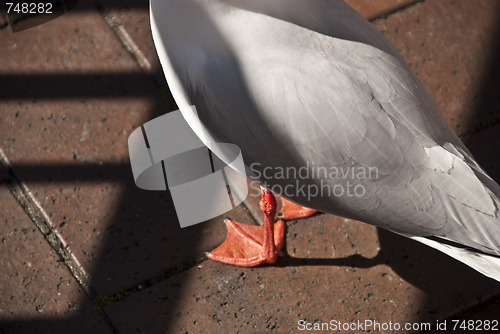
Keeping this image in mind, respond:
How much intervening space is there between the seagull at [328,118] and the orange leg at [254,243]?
423 mm

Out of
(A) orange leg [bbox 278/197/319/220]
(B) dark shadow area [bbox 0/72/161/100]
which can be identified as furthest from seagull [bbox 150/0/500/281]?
(B) dark shadow area [bbox 0/72/161/100]

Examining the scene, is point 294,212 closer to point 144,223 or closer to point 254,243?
point 254,243

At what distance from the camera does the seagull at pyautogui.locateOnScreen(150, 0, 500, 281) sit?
8.00ft

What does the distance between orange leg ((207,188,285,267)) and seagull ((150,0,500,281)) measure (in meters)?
0.42

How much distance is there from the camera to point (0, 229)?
10.5 feet

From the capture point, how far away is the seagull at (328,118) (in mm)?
2439

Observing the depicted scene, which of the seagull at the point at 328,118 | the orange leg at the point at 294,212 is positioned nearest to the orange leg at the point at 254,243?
the orange leg at the point at 294,212

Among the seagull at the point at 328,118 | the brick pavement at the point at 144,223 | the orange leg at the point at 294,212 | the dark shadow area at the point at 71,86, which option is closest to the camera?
the seagull at the point at 328,118

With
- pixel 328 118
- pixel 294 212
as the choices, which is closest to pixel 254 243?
pixel 294 212

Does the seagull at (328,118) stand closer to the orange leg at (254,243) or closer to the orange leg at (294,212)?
the orange leg at (254,243)

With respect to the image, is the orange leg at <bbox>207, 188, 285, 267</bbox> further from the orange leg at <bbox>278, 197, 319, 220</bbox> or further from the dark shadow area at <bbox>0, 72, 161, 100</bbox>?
the dark shadow area at <bbox>0, 72, 161, 100</bbox>

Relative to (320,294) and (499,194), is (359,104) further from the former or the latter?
(320,294)

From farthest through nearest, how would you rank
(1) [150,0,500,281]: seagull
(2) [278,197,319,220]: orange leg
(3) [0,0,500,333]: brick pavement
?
(2) [278,197,319,220]: orange leg → (3) [0,0,500,333]: brick pavement → (1) [150,0,500,281]: seagull

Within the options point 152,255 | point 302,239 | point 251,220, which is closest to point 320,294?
point 302,239
